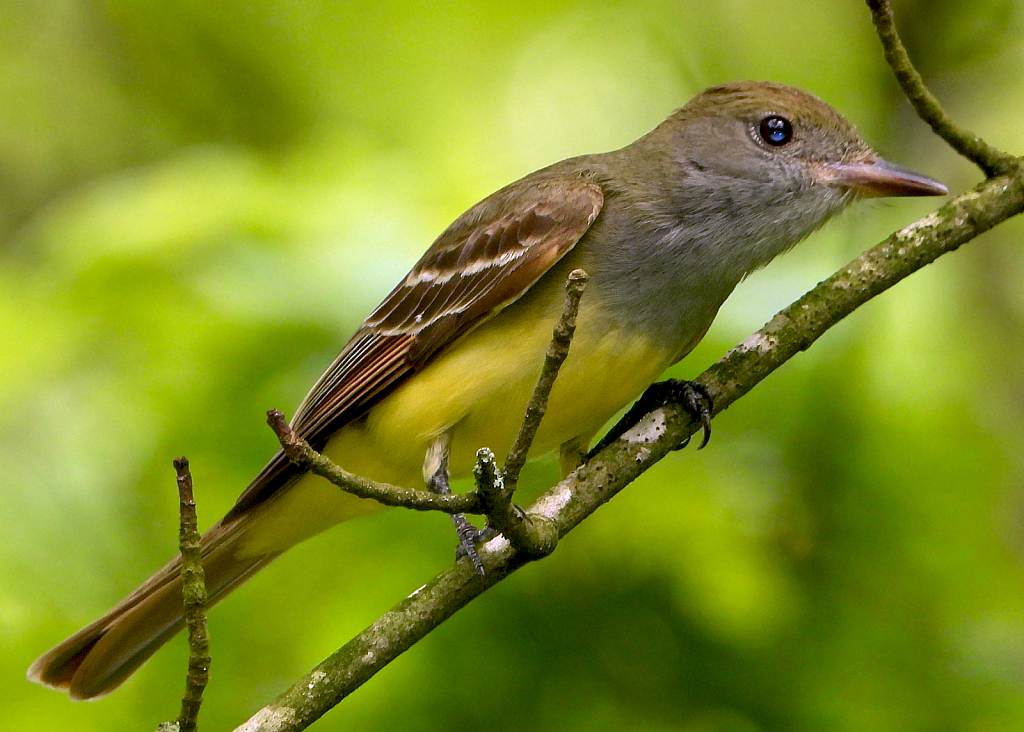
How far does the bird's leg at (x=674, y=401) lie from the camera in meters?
3.54

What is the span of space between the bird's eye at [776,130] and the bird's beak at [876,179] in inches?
6.8

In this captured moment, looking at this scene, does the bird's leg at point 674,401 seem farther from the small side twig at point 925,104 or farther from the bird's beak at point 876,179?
the small side twig at point 925,104

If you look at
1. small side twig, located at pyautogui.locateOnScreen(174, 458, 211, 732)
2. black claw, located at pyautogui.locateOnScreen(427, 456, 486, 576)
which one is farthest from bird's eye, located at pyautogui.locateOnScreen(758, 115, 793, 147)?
small side twig, located at pyautogui.locateOnScreen(174, 458, 211, 732)

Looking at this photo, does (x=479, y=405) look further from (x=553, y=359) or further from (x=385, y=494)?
(x=553, y=359)

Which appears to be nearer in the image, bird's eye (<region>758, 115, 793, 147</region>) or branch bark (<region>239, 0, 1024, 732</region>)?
branch bark (<region>239, 0, 1024, 732</region>)

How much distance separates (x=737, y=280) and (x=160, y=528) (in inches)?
85.9

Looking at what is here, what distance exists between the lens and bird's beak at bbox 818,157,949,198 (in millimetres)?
3809

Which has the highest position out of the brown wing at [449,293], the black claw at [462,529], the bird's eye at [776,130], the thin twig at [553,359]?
the brown wing at [449,293]

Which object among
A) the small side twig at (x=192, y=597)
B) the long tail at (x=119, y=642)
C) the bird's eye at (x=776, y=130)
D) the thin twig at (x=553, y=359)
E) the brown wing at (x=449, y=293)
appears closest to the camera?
the small side twig at (x=192, y=597)

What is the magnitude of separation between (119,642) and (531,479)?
1.69m

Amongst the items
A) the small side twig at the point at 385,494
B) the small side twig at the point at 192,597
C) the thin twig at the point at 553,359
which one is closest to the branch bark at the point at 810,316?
the small side twig at the point at 385,494

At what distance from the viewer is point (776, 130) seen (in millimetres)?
4012

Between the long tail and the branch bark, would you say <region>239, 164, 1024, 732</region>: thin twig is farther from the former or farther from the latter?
the long tail

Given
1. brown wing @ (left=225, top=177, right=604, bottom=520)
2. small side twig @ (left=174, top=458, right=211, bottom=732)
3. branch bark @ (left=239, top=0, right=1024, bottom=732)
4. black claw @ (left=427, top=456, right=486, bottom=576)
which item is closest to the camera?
small side twig @ (left=174, top=458, right=211, bottom=732)
